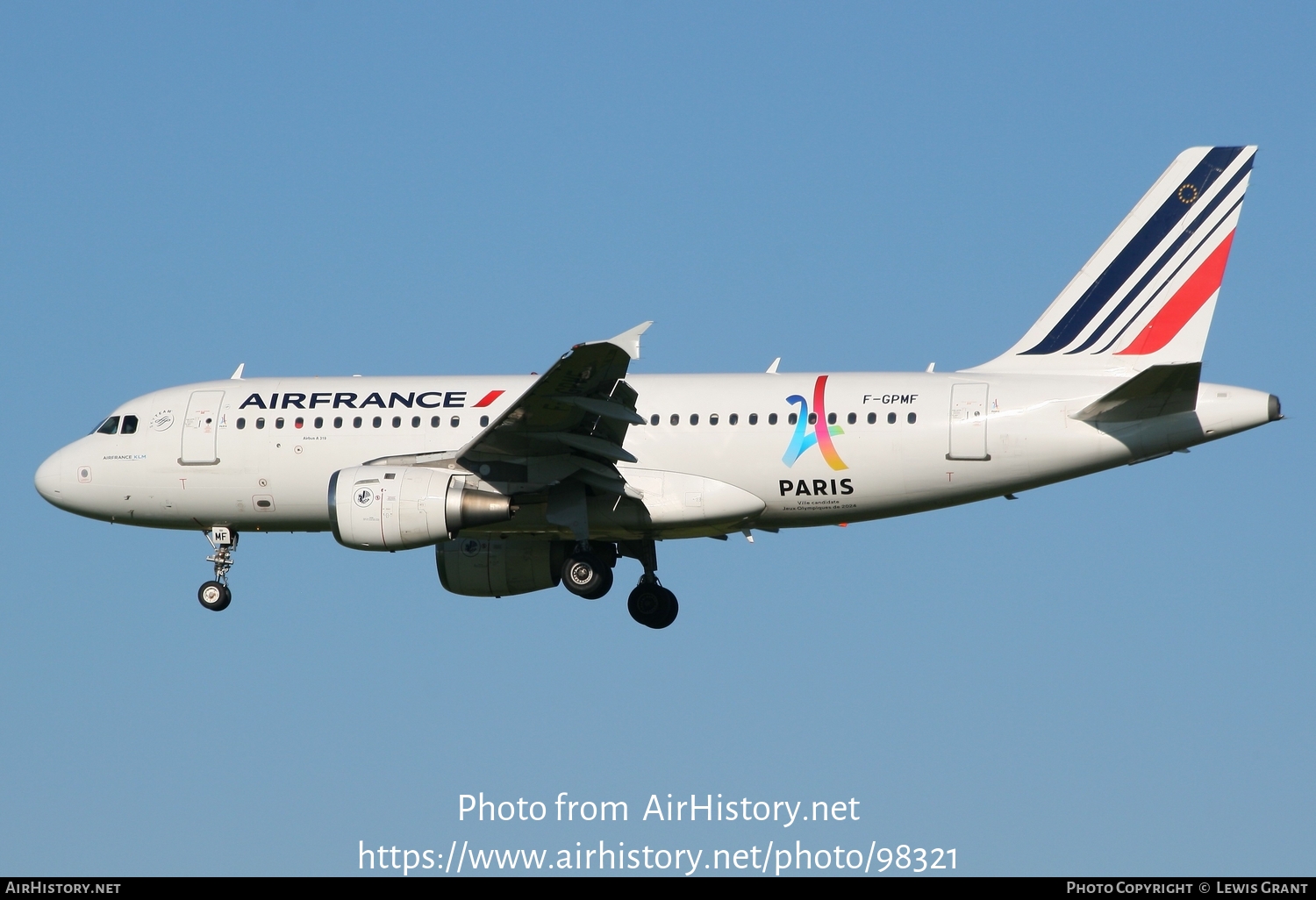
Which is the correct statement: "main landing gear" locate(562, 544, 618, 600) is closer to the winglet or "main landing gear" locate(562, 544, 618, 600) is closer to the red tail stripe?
the winglet

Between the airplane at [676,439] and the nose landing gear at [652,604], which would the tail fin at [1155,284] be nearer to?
the airplane at [676,439]

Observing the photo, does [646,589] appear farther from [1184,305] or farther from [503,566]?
[1184,305]

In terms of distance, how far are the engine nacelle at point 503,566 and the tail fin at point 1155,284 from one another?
29.2 feet

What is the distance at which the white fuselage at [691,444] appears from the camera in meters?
30.0

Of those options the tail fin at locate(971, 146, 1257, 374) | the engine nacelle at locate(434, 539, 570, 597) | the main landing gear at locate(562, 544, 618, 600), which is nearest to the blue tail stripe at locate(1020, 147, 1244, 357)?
the tail fin at locate(971, 146, 1257, 374)

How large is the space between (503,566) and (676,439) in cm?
472

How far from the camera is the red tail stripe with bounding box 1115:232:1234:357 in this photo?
31.1 meters

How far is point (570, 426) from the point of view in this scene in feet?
98.3

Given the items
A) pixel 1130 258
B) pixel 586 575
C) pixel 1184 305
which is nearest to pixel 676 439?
pixel 586 575

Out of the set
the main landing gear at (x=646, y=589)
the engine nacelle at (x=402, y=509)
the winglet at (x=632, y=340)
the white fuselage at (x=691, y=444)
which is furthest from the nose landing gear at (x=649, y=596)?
the winglet at (x=632, y=340)

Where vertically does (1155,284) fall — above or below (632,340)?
above

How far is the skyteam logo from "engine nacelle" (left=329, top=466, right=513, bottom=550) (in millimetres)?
5278
